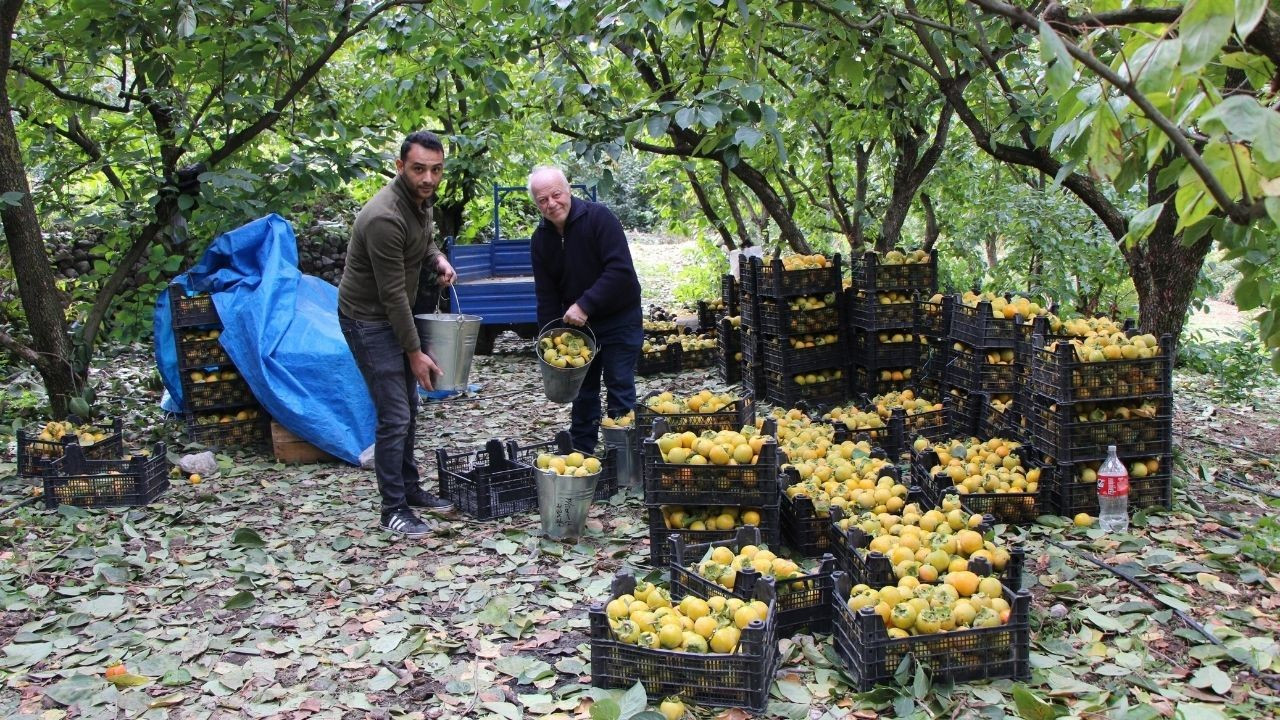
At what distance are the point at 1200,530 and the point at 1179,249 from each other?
6.35ft

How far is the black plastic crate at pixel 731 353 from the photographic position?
938cm

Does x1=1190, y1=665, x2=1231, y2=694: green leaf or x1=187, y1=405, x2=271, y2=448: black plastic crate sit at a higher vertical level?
x1=187, y1=405, x2=271, y2=448: black plastic crate

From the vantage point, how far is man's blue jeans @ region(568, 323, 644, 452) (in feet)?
20.7

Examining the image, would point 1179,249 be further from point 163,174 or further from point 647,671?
point 163,174

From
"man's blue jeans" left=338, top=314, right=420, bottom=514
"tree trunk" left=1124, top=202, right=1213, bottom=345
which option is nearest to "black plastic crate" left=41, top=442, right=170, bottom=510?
"man's blue jeans" left=338, top=314, right=420, bottom=514

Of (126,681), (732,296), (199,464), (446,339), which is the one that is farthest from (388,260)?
(732,296)

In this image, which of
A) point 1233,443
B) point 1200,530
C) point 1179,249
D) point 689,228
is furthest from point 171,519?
point 689,228

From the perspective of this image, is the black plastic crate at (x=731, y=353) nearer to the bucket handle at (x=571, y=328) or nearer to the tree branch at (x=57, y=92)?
the bucket handle at (x=571, y=328)

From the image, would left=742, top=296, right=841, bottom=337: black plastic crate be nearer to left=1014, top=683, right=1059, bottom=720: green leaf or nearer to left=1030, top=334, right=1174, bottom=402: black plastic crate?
left=1030, top=334, right=1174, bottom=402: black plastic crate

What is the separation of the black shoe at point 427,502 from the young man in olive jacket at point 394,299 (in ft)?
0.76

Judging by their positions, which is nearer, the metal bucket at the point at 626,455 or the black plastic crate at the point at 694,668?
the black plastic crate at the point at 694,668

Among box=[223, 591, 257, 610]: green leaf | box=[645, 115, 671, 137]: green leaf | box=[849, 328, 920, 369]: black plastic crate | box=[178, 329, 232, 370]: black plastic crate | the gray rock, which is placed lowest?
box=[223, 591, 257, 610]: green leaf

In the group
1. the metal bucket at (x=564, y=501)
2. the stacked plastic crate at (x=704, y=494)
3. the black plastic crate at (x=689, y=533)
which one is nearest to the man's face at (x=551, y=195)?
the metal bucket at (x=564, y=501)

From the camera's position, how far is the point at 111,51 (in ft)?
22.9
